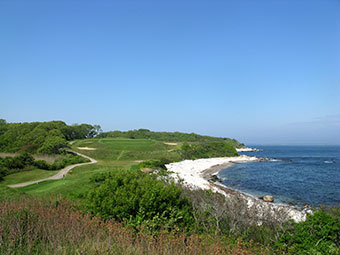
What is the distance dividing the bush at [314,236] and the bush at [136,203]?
11.0 feet

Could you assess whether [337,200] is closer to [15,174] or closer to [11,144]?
[15,174]

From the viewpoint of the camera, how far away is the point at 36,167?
28750 mm

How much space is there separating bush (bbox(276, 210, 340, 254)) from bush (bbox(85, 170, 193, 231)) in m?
3.35

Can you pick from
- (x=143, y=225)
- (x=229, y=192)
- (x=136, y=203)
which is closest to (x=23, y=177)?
(x=136, y=203)

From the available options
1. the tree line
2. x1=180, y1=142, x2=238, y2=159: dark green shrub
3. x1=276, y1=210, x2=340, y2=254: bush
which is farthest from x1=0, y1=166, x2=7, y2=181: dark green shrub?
x1=180, y1=142, x2=238, y2=159: dark green shrub

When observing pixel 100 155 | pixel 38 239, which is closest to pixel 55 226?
pixel 38 239

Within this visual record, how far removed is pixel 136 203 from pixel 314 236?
5.85m

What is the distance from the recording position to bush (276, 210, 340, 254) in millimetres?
6758

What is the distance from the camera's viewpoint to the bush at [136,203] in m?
7.53

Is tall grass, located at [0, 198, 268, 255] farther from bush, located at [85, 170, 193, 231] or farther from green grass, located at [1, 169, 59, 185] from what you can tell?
green grass, located at [1, 169, 59, 185]

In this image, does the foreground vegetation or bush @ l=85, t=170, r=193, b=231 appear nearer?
the foreground vegetation

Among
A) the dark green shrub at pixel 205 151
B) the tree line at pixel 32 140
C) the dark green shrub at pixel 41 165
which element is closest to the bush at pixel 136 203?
the dark green shrub at pixel 41 165

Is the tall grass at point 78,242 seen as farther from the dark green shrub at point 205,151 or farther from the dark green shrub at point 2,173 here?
the dark green shrub at point 205,151

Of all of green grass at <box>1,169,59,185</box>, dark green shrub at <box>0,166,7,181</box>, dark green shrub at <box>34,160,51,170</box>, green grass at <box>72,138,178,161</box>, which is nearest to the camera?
green grass at <box>1,169,59,185</box>
